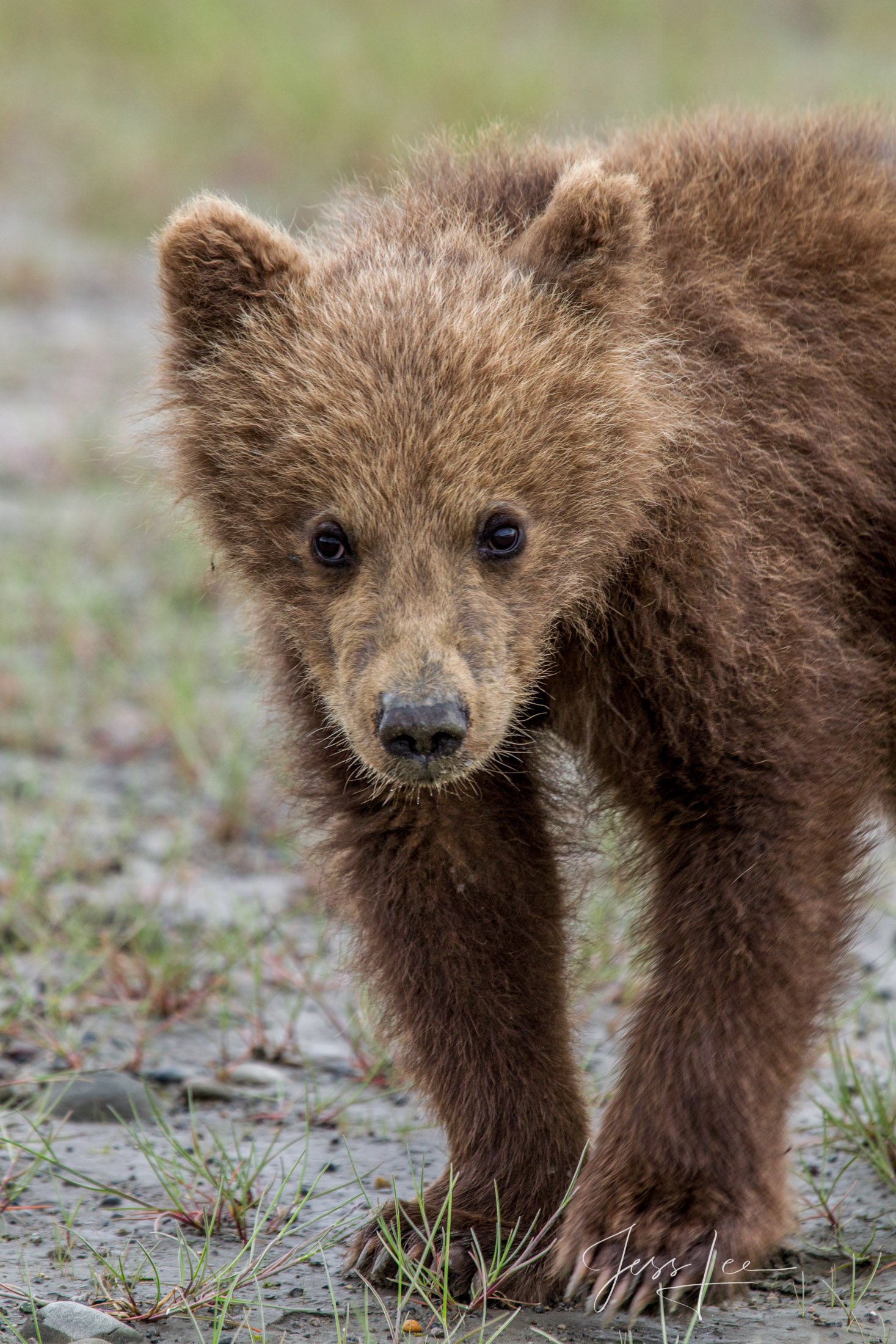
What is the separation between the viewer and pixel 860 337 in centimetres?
349

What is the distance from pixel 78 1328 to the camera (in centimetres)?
296

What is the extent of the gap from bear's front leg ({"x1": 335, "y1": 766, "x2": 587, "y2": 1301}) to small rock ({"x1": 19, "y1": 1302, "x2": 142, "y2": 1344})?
56 cm

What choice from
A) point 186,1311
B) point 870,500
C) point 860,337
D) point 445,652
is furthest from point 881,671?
point 186,1311

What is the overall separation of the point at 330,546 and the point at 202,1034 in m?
1.80

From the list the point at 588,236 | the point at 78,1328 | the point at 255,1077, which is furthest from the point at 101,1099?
the point at 588,236

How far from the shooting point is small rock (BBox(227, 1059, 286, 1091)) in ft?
13.9

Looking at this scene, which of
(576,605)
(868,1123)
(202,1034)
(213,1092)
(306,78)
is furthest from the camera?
(306,78)

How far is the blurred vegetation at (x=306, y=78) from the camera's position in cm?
1393

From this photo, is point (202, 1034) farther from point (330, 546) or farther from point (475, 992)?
point (330, 546)

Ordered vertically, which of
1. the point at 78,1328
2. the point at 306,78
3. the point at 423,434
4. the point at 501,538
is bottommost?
the point at 78,1328

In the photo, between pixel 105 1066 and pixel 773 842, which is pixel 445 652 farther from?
pixel 105 1066

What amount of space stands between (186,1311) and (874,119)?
3.12 m

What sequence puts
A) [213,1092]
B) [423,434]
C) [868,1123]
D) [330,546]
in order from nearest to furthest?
[423,434]
[330,546]
[868,1123]
[213,1092]

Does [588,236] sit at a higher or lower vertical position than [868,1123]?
higher
